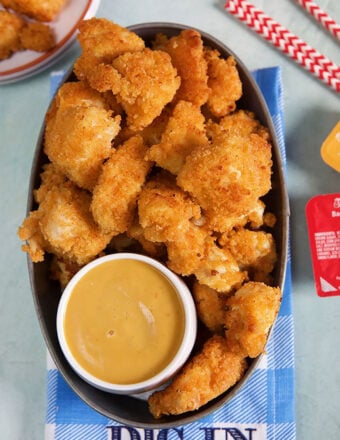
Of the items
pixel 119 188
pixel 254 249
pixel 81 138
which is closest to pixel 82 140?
pixel 81 138

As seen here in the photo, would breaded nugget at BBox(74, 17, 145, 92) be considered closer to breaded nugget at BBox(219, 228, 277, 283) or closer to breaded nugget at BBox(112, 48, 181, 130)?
breaded nugget at BBox(112, 48, 181, 130)

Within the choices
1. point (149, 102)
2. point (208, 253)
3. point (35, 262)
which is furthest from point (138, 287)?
point (149, 102)

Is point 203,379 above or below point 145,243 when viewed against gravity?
below

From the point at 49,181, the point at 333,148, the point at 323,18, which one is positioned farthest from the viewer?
the point at 323,18

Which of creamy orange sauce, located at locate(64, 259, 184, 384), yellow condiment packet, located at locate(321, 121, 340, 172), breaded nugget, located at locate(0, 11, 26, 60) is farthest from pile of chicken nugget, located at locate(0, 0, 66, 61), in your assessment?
yellow condiment packet, located at locate(321, 121, 340, 172)

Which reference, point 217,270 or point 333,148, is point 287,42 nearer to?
point 333,148
